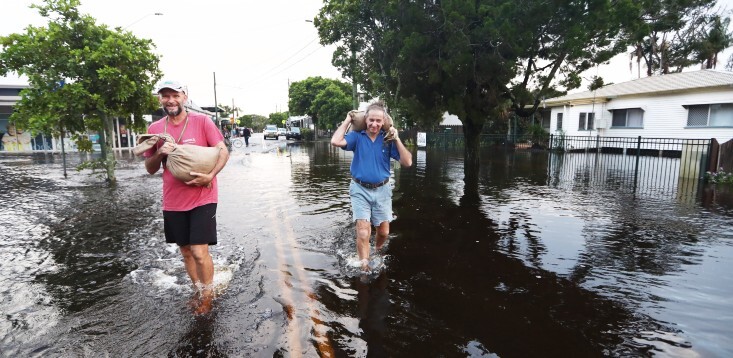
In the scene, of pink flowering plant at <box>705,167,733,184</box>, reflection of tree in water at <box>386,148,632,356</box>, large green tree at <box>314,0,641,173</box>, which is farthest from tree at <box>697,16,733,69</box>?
reflection of tree in water at <box>386,148,632,356</box>

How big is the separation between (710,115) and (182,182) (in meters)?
24.9

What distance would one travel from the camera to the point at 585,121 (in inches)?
1047

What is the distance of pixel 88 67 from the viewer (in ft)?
30.6

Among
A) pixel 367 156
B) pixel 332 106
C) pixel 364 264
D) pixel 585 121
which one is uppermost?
pixel 332 106

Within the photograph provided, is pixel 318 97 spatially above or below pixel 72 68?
above

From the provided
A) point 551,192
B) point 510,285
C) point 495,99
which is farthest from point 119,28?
point 551,192

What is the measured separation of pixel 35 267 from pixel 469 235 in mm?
5476

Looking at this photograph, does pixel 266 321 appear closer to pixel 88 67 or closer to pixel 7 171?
pixel 88 67

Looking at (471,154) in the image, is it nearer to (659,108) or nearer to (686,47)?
(659,108)

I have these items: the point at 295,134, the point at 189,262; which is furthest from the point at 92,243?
the point at 295,134

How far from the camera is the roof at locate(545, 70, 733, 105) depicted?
20.1 metres

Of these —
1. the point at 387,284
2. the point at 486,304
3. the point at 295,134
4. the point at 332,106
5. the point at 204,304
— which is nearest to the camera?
the point at 204,304

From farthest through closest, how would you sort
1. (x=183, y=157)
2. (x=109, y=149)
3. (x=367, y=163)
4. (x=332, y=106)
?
(x=332, y=106), (x=109, y=149), (x=367, y=163), (x=183, y=157)

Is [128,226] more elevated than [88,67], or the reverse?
[88,67]
